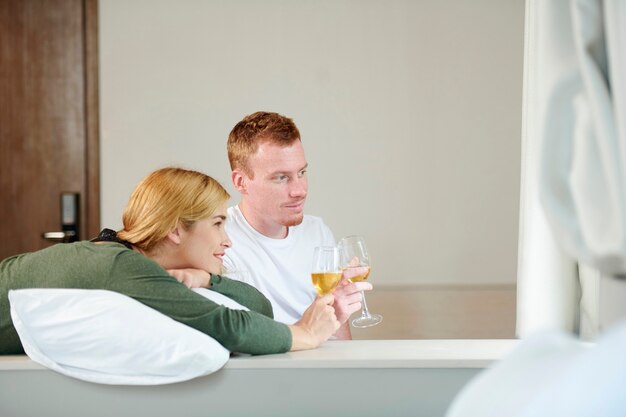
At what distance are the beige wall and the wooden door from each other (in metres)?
0.07

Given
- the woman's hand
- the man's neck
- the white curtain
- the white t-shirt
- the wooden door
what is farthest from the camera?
the wooden door

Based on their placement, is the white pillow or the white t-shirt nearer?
the white pillow

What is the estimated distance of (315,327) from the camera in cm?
207

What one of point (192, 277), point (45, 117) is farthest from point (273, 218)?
point (45, 117)

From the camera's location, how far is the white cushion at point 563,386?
87cm

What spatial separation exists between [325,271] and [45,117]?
7.76 ft

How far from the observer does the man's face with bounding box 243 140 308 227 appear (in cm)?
309

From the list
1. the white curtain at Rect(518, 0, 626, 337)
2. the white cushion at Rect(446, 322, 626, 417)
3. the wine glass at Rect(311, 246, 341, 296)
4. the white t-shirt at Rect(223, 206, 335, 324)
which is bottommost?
the white t-shirt at Rect(223, 206, 335, 324)

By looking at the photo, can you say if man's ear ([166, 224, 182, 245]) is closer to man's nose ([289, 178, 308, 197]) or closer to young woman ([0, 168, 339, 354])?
young woman ([0, 168, 339, 354])

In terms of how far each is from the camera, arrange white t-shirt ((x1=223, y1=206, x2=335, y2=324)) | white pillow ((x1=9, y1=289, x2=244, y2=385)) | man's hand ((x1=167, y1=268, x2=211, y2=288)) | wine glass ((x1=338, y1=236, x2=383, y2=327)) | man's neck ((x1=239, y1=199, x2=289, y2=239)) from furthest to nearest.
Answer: man's neck ((x1=239, y1=199, x2=289, y2=239)) < white t-shirt ((x1=223, y1=206, x2=335, y2=324)) < wine glass ((x1=338, y1=236, x2=383, y2=327)) < man's hand ((x1=167, y1=268, x2=211, y2=288)) < white pillow ((x1=9, y1=289, x2=244, y2=385))

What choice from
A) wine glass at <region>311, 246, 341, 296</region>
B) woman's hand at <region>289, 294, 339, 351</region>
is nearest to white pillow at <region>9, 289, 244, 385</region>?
woman's hand at <region>289, 294, 339, 351</region>

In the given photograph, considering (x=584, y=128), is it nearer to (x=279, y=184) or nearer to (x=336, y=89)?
(x=279, y=184)

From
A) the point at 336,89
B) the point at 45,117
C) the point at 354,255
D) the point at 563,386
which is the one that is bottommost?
the point at 354,255

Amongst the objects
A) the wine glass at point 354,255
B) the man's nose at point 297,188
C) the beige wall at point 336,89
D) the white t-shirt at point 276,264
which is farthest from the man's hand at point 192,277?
the beige wall at point 336,89
